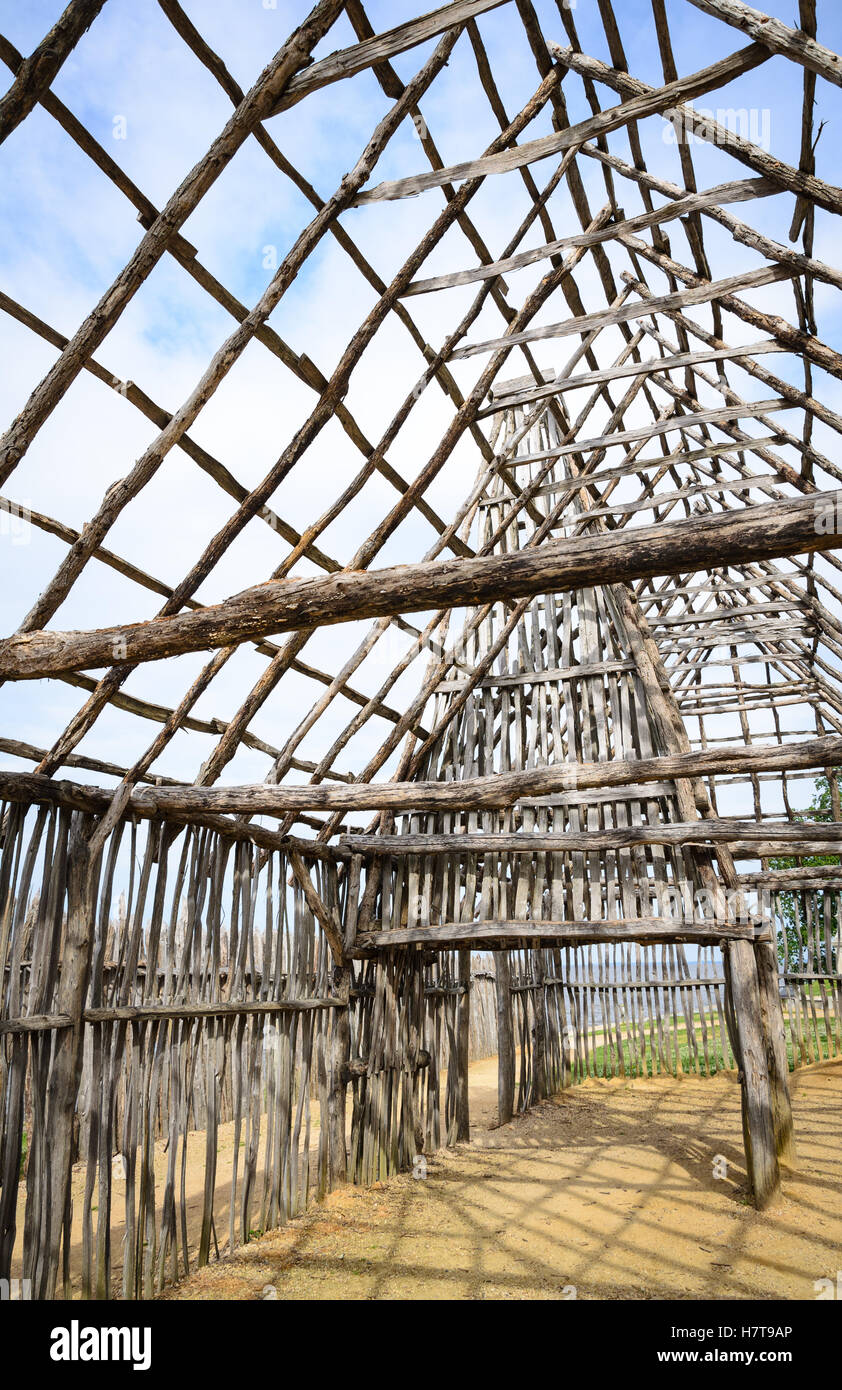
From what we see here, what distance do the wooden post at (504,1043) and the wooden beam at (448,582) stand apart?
20.4 ft

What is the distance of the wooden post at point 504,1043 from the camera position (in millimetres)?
8688

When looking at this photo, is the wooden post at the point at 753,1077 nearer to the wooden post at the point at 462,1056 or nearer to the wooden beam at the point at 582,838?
the wooden beam at the point at 582,838

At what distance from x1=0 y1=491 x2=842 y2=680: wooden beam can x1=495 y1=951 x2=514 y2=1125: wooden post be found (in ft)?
20.4

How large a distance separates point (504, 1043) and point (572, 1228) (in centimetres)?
331

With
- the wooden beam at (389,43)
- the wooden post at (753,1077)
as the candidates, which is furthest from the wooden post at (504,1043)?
the wooden beam at (389,43)

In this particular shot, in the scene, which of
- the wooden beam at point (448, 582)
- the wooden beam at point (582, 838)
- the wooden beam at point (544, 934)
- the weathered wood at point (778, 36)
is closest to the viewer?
the wooden beam at point (448, 582)

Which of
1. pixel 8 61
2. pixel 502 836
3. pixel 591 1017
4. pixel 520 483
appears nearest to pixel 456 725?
pixel 502 836

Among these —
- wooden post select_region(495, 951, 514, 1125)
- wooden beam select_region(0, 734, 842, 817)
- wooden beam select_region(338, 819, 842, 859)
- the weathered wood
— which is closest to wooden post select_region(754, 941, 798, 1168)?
wooden beam select_region(338, 819, 842, 859)

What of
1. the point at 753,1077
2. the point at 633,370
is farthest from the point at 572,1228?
the point at 633,370

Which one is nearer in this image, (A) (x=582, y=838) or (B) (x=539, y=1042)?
(A) (x=582, y=838)

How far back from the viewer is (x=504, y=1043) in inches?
344

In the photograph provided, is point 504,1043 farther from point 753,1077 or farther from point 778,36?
point 778,36

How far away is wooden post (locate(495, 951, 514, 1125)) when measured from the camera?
869 centimetres
